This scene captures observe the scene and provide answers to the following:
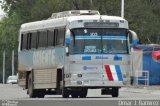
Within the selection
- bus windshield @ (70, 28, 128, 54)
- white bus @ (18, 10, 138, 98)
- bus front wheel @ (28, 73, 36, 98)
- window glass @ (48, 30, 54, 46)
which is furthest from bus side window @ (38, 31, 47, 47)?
bus windshield @ (70, 28, 128, 54)

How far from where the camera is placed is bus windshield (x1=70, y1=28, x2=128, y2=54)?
2680cm

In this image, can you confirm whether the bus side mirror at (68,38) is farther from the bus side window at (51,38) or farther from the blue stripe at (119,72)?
the blue stripe at (119,72)

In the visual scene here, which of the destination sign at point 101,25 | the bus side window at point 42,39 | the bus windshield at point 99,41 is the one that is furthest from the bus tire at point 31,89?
the destination sign at point 101,25

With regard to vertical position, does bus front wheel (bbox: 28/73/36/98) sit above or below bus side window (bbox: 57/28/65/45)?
below

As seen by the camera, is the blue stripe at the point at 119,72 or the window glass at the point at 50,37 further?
the window glass at the point at 50,37

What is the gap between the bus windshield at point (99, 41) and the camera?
26.8m

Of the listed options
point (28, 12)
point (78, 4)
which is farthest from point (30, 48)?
point (28, 12)

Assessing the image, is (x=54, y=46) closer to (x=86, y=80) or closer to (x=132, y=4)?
(x=86, y=80)

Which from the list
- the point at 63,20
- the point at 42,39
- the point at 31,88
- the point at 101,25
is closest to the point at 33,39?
the point at 42,39

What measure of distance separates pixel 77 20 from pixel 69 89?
9.08 feet

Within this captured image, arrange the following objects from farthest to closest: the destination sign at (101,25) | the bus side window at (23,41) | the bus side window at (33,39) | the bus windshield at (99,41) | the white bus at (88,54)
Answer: the bus side window at (23,41) → the bus side window at (33,39) → the destination sign at (101,25) → the white bus at (88,54) → the bus windshield at (99,41)

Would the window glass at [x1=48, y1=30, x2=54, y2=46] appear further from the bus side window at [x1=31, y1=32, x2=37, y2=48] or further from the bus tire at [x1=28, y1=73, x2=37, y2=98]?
the bus tire at [x1=28, y1=73, x2=37, y2=98]

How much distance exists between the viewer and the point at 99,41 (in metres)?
27.0

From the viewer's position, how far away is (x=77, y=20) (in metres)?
27.2
